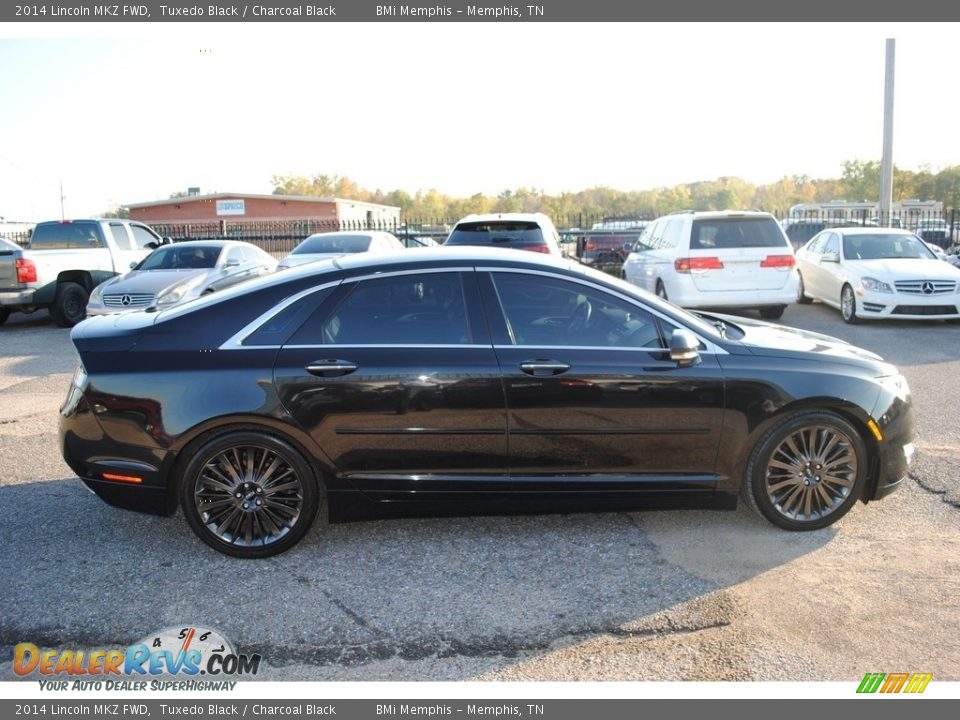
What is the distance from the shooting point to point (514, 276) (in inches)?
175

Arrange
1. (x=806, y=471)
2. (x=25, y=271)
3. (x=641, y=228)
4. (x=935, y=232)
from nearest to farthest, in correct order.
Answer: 1. (x=806, y=471)
2. (x=25, y=271)
3. (x=935, y=232)
4. (x=641, y=228)

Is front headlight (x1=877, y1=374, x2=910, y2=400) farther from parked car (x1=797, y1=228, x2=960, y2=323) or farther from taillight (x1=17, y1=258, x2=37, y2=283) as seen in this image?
taillight (x1=17, y1=258, x2=37, y2=283)

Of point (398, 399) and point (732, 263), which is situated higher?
point (732, 263)

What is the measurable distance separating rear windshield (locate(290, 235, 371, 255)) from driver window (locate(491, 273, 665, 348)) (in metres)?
9.97

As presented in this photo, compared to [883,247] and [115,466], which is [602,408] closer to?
[115,466]

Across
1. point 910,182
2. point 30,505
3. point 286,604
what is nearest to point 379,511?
point 286,604

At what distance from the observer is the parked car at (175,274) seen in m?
11.2

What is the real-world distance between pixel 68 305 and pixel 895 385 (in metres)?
13.1

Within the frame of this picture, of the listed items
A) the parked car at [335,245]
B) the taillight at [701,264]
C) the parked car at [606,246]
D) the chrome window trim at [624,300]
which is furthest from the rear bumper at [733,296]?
the parked car at [606,246]

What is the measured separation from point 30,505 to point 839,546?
4815 millimetres

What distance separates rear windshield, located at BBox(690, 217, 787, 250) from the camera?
38.2 feet

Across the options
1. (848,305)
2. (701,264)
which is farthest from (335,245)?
(848,305)

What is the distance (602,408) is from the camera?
425cm

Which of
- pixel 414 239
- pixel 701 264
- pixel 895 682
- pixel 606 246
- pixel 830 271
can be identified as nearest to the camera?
pixel 895 682
